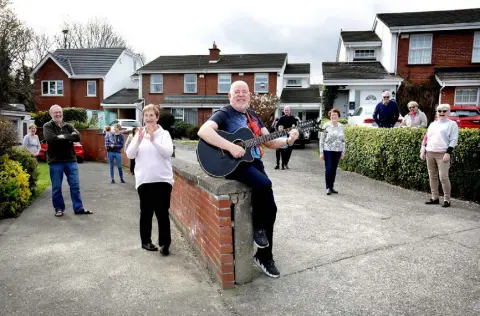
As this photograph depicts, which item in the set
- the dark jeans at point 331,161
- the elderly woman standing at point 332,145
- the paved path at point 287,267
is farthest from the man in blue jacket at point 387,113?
the paved path at point 287,267

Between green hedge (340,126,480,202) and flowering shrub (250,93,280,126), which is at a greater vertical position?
flowering shrub (250,93,280,126)

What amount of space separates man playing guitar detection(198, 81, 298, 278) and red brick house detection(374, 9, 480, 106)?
871 inches

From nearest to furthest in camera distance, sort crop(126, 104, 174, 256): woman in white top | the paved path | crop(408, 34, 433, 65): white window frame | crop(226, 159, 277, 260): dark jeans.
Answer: the paved path, crop(226, 159, 277, 260): dark jeans, crop(126, 104, 174, 256): woman in white top, crop(408, 34, 433, 65): white window frame

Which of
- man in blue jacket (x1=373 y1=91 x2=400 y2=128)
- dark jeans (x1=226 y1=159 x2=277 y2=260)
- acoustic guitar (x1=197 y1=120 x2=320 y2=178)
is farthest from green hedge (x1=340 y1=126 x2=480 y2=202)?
dark jeans (x1=226 y1=159 x2=277 y2=260)

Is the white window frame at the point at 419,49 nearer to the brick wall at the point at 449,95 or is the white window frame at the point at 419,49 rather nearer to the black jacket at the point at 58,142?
the brick wall at the point at 449,95

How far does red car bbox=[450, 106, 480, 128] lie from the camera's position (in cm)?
1490

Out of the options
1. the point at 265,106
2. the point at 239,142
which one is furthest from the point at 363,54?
the point at 239,142

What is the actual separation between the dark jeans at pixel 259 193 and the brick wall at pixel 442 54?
75.2 ft

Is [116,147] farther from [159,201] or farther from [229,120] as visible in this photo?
[229,120]

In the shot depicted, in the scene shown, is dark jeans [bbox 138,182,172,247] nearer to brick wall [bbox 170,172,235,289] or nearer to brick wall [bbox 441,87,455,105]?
brick wall [bbox 170,172,235,289]

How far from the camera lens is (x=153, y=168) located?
4.53m

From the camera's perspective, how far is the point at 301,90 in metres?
33.5

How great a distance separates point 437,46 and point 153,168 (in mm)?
24045

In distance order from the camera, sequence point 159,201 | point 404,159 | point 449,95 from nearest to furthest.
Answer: point 159,201, point 404,159, point 449,95
